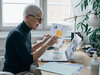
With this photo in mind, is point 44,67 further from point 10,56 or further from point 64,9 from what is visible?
point 64,9

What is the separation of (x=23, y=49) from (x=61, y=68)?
0.39 m

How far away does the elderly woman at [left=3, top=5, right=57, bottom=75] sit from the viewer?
4.98 ft

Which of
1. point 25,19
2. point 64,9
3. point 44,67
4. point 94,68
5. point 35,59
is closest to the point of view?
point 94,68

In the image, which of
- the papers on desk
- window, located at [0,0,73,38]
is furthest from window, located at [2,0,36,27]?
the papers on desk

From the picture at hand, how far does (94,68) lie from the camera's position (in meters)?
1.13

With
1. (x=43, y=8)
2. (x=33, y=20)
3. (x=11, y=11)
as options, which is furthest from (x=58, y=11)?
(x=33, y=20)

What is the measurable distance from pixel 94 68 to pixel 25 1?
88.5 inches

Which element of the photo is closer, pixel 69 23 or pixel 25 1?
pixel 25 1

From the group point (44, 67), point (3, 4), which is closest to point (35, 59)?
point (44, 67)

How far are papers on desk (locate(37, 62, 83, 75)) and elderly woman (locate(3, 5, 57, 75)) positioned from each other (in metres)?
0.15

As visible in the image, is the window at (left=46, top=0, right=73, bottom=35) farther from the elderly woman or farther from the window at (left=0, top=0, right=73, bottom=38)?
the elderly woman

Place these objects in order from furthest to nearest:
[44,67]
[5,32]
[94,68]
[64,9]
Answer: [64,9] → [5,32] → [44,67] → [94,68]

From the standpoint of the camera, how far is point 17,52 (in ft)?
5.13

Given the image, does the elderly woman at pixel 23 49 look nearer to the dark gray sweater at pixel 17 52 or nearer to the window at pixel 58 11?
the dark gray sweater at pixel 17 52
